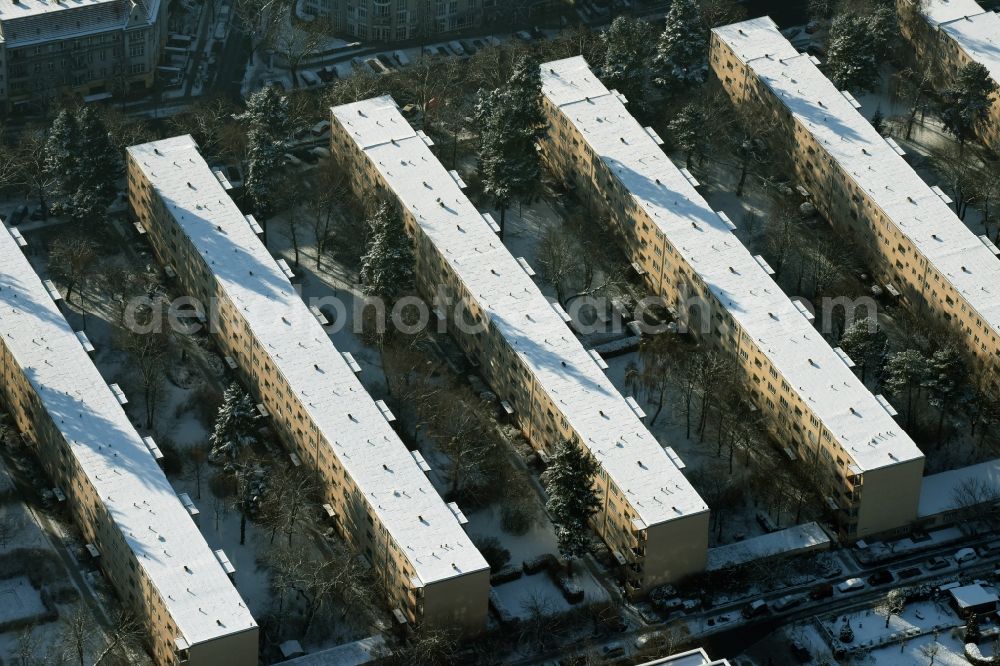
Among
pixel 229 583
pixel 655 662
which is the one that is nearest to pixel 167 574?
pixel 229 583

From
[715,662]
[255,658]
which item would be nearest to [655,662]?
[715,662]

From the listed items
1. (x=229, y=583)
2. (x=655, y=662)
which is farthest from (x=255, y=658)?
(x=655, y=662)

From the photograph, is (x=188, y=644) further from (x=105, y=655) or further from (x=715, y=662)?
(x=715, y=662)

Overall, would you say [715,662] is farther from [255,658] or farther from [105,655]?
[105,655]

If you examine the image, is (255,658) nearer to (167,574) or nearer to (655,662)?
(167,574)

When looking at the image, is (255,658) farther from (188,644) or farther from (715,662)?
(715,662)

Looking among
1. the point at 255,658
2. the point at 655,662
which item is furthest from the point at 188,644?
the point at 655,662

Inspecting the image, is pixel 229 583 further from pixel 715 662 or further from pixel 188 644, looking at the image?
pixel 715 662
